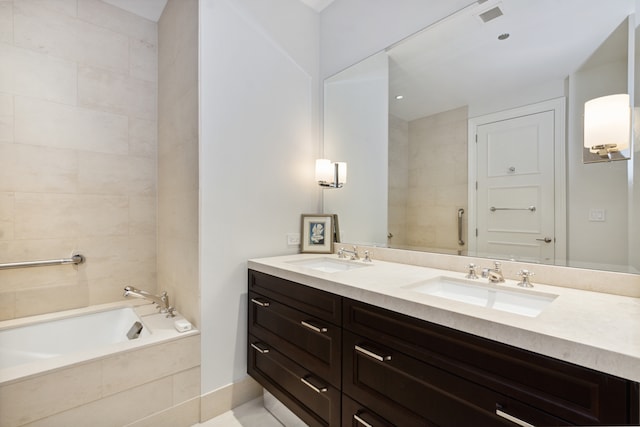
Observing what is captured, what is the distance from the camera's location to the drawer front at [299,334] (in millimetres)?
1261

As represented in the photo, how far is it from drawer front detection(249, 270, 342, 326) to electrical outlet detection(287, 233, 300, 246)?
0.38 meters

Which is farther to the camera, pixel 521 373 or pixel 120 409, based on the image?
pixel 120 409

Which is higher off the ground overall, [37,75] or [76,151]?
Answer: [37,75]

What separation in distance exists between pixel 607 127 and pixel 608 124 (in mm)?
11

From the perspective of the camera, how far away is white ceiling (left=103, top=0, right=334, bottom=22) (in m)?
2.22

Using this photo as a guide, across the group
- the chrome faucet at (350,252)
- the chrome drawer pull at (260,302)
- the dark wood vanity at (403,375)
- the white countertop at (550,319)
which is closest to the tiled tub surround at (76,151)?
the chrome drawer pull at (260,302)

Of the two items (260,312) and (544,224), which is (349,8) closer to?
(544,224)

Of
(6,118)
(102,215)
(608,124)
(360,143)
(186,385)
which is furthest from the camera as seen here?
(102,215)

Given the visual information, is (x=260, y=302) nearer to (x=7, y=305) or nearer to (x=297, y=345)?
(x=297, y=345)

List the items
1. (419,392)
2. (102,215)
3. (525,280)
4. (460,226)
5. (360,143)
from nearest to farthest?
(419,392) < (525,280) < (460,226) < (360,143) < (102,215)

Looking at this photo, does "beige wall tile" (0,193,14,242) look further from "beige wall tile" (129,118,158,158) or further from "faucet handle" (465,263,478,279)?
"faucet handle" (465,263,478,279)

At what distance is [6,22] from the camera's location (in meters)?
1.85

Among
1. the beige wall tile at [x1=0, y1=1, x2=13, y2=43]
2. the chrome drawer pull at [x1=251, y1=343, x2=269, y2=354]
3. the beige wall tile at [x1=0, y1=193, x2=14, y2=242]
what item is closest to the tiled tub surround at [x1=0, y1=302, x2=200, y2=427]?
the chrome drawer pull at [x1=251, y1=343, x2=269, y2=354]

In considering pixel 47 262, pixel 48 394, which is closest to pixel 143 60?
pixel 47 262
